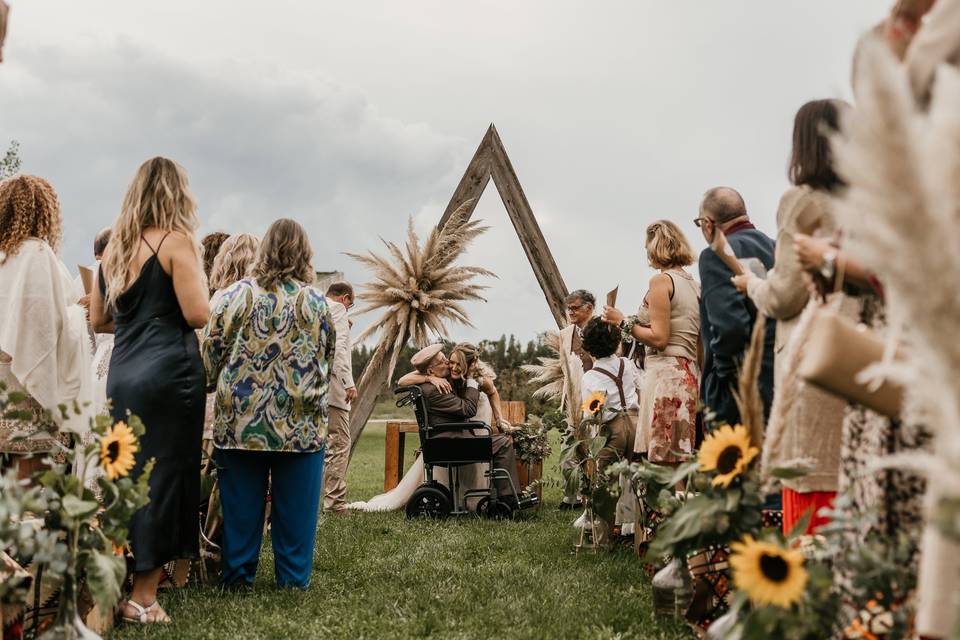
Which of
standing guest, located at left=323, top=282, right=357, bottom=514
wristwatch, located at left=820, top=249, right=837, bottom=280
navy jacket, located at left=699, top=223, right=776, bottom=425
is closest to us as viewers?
wristwatch, located at left=820, top=249, right=837, bottom=280

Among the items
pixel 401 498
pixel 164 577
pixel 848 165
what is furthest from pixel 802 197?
pixel 401 498

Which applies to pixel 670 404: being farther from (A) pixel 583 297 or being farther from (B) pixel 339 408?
(B) pixel 339 408

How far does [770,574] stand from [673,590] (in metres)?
1.73

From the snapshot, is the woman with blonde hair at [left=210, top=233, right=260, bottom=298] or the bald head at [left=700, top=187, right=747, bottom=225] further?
the woman with blonde hair at [left=210, top=233, right=260, bottom=298]

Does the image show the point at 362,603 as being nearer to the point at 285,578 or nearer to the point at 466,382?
the point at 285,578

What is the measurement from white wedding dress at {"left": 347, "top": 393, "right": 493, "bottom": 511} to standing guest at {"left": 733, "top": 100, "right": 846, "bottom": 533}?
210 inches

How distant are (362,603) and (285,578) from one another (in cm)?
56

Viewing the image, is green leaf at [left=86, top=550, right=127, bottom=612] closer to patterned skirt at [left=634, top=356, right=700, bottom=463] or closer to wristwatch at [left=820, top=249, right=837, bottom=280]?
wristwatch at [left=820, top=249, right=837, bottom=280]

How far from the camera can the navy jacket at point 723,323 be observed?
350 centimetres

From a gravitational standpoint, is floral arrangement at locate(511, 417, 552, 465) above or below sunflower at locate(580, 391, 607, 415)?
below

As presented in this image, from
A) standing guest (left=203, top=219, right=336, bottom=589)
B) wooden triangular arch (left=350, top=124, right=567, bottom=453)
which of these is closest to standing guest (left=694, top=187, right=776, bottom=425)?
standing guest (left=203, top=219, right=336, bottom=589)

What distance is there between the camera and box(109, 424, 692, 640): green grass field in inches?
139

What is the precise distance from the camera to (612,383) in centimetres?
588

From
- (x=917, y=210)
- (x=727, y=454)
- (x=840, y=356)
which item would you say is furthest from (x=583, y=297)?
(x=917, y=210)
